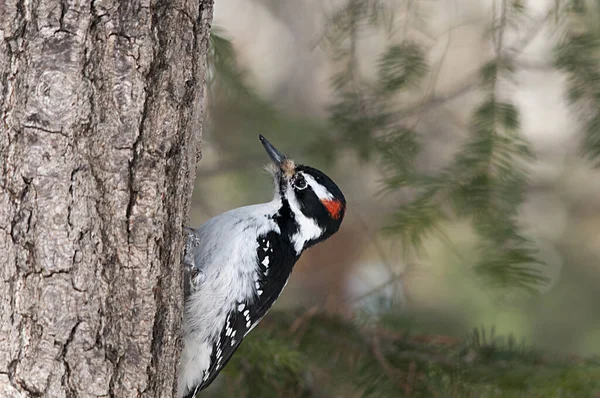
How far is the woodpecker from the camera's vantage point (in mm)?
2670

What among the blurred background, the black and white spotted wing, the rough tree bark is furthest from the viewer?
the black and white spotted wing

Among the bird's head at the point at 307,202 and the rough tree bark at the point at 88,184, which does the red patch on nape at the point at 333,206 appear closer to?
the bird's head at the point at 307,202

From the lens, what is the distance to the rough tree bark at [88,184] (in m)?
1.64

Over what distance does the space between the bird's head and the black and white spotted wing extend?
0.11m

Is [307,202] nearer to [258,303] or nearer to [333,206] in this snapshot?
[333,206]

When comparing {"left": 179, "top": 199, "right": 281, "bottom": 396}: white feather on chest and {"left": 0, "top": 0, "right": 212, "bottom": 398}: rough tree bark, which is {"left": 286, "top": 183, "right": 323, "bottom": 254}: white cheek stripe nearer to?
{"left": 179, "top": 199, "right": 281, "bottom": 396}: white feather on chest

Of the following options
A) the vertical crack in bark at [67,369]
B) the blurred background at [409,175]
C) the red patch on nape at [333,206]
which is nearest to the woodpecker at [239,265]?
the red patch on nape at [333,206]

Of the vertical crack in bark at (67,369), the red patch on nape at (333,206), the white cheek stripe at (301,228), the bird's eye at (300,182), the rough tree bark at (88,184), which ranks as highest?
the bird's eye at (300,182)

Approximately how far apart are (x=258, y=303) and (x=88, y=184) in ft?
4.13

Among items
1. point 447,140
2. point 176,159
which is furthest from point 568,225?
point 176,159

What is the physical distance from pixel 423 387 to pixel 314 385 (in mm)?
516

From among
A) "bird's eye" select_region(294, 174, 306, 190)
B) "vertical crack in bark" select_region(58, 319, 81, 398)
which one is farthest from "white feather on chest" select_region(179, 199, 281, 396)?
"vertical crack in bark" select_region(58, 319, 81, 398)

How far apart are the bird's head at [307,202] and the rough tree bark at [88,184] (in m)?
1.25

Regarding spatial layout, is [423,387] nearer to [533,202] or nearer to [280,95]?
[533,202]
